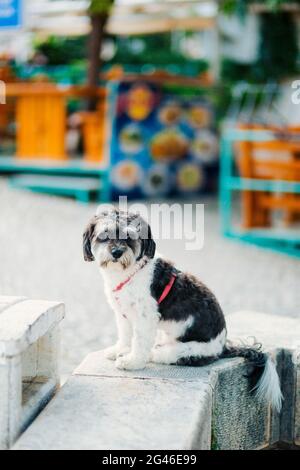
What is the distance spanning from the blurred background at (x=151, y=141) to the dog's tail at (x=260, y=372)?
1.41 m

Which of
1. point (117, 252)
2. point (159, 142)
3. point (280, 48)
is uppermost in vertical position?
point (280, 48)

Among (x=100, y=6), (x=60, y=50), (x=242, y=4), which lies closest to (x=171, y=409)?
(x=100, y=6)

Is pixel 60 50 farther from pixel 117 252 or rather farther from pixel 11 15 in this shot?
pixel 117 252

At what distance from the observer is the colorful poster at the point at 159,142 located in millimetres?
11148

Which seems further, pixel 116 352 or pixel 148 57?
pixel 148 57

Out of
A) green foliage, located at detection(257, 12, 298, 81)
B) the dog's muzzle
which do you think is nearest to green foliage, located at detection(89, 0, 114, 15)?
green foliage, located at detection(257, 12, 298, 81)

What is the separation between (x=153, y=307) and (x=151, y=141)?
26.6 feet

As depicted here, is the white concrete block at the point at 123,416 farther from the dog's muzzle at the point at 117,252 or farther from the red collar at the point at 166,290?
the dog's muzzle at the point at 117,252

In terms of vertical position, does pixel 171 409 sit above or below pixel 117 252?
below

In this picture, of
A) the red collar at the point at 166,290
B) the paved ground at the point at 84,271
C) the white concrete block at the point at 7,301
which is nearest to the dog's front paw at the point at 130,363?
the red collar at the point at 166,290

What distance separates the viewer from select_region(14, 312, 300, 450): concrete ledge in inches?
110

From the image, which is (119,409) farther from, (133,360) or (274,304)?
(274,304)

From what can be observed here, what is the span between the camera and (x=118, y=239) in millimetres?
3354

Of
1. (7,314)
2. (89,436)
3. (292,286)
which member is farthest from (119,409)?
(292,286)
